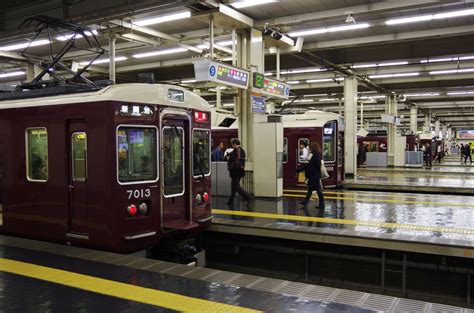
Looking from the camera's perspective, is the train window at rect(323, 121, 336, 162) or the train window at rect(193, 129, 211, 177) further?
the train window at rect(323, 121, 336, 162)

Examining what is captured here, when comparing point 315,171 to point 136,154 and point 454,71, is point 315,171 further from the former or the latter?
point 454,71

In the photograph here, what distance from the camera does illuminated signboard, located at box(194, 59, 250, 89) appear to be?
385 inches

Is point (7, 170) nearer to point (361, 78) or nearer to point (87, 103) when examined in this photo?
point (87, 103)

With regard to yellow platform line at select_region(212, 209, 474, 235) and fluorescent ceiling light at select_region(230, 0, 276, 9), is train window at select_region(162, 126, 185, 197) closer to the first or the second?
yellow platform line at select_region(212, 209, 474, 235)

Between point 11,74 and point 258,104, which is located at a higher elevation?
point 11,74

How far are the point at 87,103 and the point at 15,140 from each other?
5.93 ft

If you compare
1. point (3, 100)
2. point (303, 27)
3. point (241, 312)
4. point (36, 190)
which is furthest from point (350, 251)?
point (303, 27)

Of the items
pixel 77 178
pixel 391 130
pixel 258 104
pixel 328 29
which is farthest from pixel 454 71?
pixel 77 178

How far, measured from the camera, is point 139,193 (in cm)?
629

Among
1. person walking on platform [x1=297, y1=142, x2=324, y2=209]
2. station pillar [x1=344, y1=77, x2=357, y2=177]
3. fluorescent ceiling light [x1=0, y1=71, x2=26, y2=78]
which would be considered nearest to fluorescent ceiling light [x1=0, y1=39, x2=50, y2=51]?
fluorescent ceiling light [x1=0, y1=71, x2=26, y2=78]

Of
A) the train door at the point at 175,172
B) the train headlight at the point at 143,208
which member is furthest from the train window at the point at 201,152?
the train headlight at the point at 143,208

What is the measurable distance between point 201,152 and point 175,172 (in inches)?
28.7

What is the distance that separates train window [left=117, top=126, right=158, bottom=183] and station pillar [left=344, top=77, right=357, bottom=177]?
15.0 metres

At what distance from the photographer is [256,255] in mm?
8719
